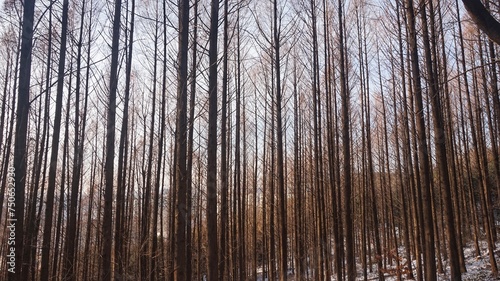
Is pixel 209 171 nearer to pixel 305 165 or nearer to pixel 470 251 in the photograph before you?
pixel 305 165

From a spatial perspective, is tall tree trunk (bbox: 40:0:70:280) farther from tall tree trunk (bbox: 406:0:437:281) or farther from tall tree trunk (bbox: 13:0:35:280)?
tall tree trunk (bbox: 406:0:437:281)

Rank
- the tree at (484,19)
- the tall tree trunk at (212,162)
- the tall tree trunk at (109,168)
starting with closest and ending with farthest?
1. the tree at (484,19)
2. the tall tree trunk at (109,168)
3. the tall tree trunk at (212,162)

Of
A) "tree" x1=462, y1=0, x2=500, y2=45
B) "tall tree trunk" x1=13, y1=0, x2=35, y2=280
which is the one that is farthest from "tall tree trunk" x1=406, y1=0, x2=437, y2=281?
"tall tree trunk" x1=13, y1=0, x2=35, y2=280

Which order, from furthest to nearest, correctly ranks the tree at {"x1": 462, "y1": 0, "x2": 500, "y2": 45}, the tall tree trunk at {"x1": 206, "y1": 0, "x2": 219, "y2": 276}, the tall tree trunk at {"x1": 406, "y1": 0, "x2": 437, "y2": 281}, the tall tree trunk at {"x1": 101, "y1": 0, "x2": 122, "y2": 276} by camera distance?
1. the tall tree trunk at {"x1": 406, "y1": 0, "x2": 437, "y2": 281}
2. the tall tree trunk at {"x1": 206, "y1": 0, "x2": 219, "y2": 276}
3. the tall tree trunk at {"x1": 101, "y1": 0, "x2": 122, "y2": 276}
4. the tree at {"x1": 462, "y1": 0, "x2": 500, "y2": 45}

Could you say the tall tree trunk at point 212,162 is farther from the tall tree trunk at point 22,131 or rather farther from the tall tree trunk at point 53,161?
the tall tree trunk at point 53,161

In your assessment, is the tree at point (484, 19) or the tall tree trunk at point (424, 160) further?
the tall tree trunk at point (424, 160)

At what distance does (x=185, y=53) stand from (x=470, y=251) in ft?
51.3

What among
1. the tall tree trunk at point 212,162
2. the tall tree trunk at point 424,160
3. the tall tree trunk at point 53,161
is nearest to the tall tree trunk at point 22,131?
the tall tree trunk at point 212,162

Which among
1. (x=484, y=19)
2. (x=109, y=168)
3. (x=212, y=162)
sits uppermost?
(x=484, y=19)

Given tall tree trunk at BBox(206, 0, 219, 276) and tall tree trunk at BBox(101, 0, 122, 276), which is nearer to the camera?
tall tree trunk at BBox(101, 0, 122, 276)

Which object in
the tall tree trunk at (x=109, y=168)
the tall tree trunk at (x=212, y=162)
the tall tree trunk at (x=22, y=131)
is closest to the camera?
Answer: the tall tree trunk at (x=22, y=131)

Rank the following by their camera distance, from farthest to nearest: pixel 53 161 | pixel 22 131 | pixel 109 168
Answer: pixel 53 161 < pixel 109 168 < pixel 22 131

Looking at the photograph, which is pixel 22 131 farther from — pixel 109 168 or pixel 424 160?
pixel 424 160

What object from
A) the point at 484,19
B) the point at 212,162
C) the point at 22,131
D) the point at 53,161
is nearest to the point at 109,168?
the point at 22,131
